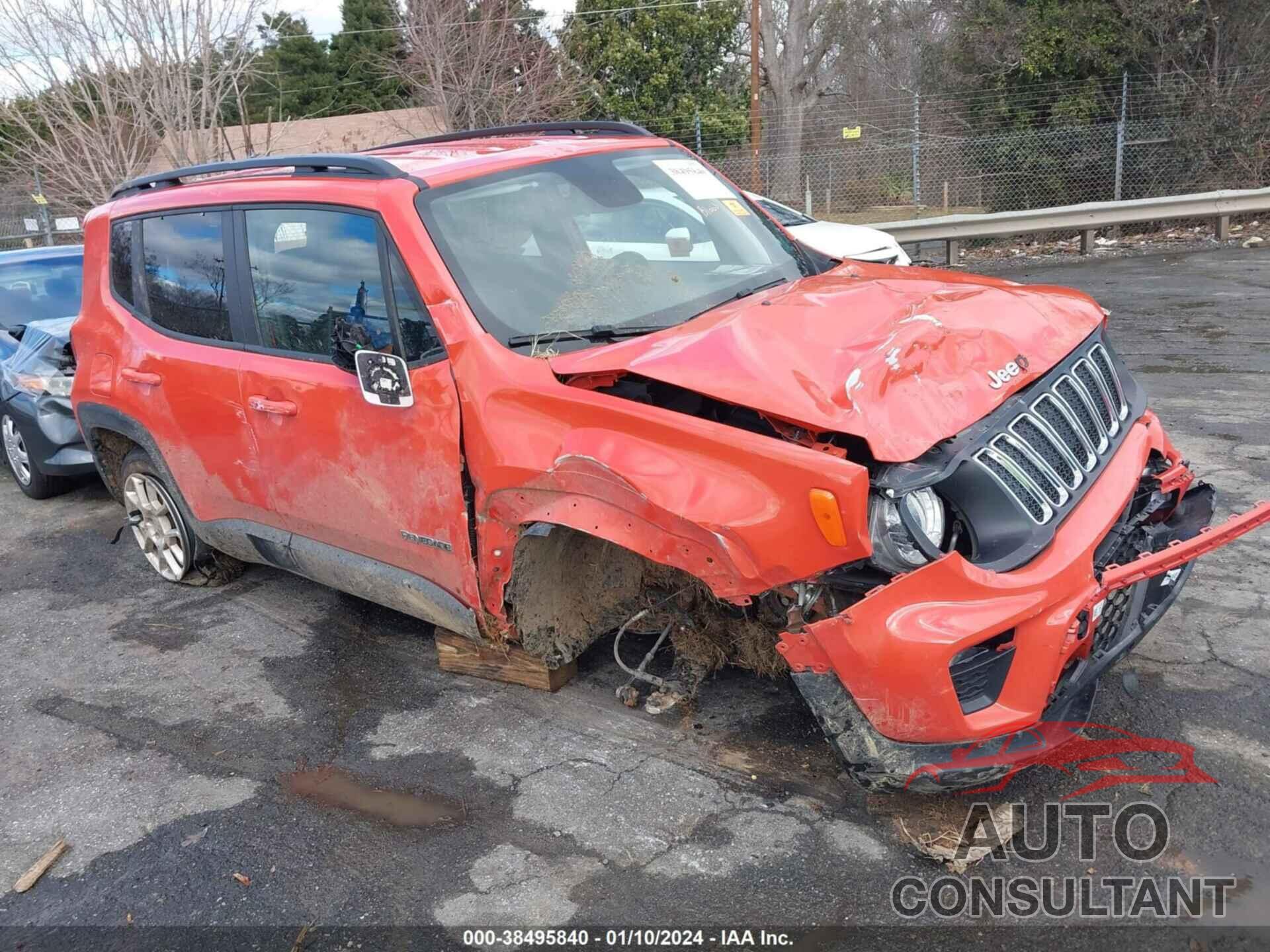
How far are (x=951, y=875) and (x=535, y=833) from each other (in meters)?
1.23

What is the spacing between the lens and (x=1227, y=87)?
591 inches

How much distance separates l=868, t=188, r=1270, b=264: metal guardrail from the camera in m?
13.8

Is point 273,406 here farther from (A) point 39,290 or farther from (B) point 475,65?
(B) point 475,65

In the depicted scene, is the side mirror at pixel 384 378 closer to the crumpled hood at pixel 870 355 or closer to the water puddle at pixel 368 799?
the crumpled hood at pixel 870 355

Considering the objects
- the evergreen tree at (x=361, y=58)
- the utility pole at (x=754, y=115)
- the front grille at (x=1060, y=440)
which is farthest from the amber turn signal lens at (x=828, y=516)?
the evergreen tree at (x=361, y=58)

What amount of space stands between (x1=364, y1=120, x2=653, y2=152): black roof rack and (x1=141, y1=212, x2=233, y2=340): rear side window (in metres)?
0.96

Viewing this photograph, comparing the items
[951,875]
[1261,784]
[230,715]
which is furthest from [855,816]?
[230,715]

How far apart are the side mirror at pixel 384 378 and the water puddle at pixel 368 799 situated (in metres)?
1.32

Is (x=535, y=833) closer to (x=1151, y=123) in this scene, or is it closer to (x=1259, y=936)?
(x=1259, y=936)

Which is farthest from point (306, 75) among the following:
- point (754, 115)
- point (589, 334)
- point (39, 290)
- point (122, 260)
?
point (589, 334)

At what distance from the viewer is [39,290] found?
7.83m

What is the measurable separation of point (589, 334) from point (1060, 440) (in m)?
1.50

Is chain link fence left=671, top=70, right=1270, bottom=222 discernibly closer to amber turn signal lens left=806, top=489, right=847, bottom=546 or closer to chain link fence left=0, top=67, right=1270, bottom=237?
chain link fence left=0, top=67, right=1270, bottom=237

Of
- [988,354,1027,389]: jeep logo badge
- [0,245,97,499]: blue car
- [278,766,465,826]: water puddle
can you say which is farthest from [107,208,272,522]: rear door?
[988,354,1027,389]: jeep logo badge
